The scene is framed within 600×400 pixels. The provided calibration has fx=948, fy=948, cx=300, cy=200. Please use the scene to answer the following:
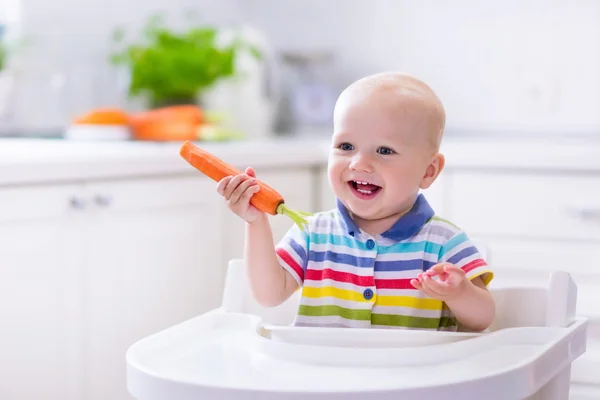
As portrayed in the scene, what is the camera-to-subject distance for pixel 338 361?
1046 millimetres

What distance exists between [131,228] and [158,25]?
1085 millimetres

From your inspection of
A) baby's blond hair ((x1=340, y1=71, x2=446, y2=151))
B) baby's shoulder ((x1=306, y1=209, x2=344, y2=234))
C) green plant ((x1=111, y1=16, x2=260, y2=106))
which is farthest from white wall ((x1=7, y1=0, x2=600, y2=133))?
baby's blond hair ((x1=340, y1=71, x2=446, y2=151))

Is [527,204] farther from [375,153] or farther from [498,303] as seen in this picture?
[375,153]

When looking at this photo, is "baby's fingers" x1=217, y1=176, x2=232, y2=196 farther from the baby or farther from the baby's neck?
the baby's neck

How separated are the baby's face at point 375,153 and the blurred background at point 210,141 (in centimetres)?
41

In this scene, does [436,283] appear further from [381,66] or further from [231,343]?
[381,66]

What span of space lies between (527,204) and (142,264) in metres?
0.90

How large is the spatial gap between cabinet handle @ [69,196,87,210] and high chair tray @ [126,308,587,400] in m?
0.69

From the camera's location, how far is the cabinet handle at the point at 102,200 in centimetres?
186

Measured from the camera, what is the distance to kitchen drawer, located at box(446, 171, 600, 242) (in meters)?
2.16

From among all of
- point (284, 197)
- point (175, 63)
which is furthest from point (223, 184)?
point (175, 63)

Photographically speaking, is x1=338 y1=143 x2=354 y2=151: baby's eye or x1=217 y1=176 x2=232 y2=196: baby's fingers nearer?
x1=217 y1=176 x2=232 y2=196: baby's fingers

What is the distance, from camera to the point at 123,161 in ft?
6.26

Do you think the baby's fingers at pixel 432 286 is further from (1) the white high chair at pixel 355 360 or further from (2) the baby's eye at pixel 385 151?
(2) the baby's eye at pixel 385 151
